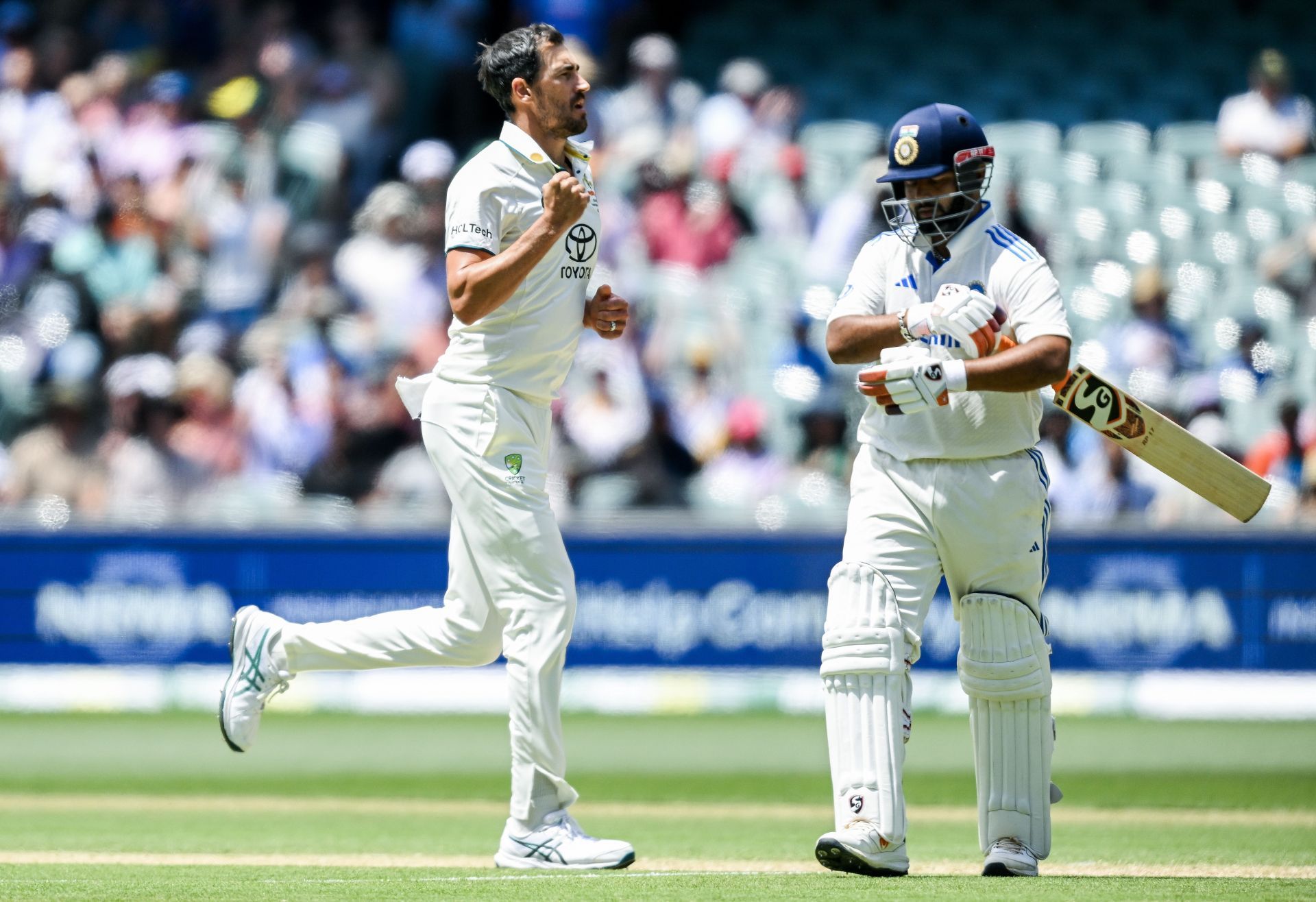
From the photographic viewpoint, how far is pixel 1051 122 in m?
14.6

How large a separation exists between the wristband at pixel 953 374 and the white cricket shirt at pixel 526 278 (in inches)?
47.5

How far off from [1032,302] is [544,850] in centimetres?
205

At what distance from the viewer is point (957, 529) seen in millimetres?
4898

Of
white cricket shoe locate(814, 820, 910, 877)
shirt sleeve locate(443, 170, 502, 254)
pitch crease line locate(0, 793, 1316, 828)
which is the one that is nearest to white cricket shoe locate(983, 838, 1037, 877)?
white cricket shoe locate(814, 820, 910, 877)

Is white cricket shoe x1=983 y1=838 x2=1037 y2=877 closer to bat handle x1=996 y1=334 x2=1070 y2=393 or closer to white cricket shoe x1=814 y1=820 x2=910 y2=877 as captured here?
white cricket shoe x1=814 y1=820 x2=910 y2=877

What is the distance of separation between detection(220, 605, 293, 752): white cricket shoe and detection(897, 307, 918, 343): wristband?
2114 millimetres

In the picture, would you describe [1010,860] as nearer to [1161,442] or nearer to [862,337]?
[1161,442]

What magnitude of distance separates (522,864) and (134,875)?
1077 mm

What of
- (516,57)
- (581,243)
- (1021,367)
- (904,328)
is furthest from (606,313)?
(1021,367)

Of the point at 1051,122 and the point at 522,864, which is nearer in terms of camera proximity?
the point at 522,864

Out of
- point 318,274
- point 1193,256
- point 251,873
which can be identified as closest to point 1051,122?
point 1193,256

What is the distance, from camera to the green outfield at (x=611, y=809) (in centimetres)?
471

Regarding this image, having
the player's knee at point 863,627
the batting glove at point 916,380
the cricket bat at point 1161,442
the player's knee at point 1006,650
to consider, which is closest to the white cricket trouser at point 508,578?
the player's knee at point 863,627

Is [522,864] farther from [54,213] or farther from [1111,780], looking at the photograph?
[54,213]
